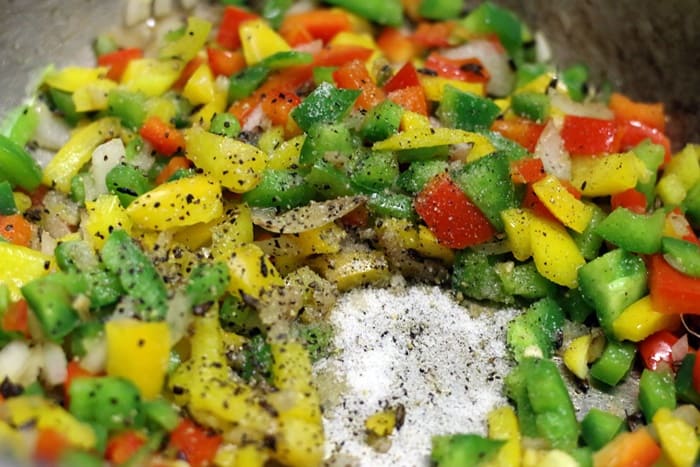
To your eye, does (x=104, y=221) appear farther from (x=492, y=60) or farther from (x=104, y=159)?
(x=492, y=60)

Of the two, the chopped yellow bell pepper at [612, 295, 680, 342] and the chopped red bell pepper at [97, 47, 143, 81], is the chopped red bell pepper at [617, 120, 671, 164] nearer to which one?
the chopped yellow bell pepper at [612, 295, 680, 342]

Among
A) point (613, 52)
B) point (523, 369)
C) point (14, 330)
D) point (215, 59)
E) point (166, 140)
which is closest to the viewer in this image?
point (14, 330)

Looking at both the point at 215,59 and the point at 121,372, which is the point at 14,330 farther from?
the point at 215,59

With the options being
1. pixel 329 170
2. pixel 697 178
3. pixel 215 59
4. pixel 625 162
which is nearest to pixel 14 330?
pixel 329 170

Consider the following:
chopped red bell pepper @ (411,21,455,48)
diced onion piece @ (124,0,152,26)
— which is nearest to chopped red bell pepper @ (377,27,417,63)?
chopped red bell pepper @ (411,21,455,48)

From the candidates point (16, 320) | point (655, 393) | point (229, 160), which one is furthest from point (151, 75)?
point (655, 393)

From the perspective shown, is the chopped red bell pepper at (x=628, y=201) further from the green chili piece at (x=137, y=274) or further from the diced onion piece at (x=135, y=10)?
the diced onion piece at (x=135, y=10)

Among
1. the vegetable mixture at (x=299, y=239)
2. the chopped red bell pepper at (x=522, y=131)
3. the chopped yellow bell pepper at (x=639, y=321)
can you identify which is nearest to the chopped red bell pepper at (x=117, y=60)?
the vegetable mixture at (x=299, y=239)
